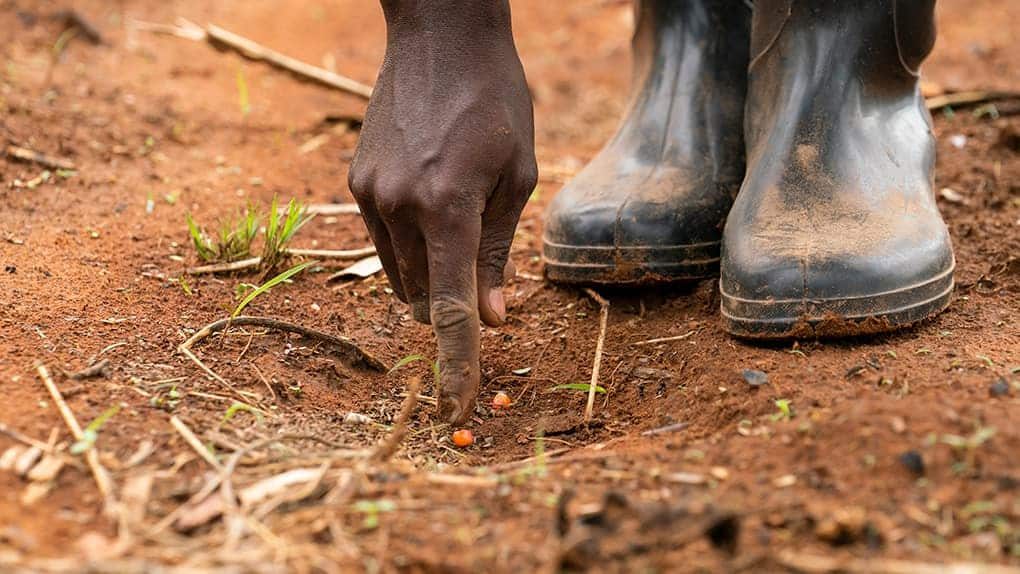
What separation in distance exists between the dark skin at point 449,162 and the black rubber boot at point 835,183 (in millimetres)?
508

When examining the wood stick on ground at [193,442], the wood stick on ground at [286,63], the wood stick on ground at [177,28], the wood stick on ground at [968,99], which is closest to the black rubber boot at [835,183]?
the wood stick on ground at [193,442]

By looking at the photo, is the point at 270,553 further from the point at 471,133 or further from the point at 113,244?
the point at 113,244

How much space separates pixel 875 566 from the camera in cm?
127

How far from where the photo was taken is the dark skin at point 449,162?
1.68m

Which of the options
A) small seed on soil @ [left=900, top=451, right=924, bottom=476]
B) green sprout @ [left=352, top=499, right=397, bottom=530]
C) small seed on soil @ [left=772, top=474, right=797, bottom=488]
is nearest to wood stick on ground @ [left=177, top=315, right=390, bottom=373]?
green sprout @ [left=352, top=499, right=397, bottom=530]

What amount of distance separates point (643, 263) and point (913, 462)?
3.05 ft

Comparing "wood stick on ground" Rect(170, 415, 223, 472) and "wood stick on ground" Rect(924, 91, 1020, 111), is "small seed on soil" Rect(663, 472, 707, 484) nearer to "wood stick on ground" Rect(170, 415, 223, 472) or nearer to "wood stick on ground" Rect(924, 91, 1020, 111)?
"wood stick on ground" Rect(170, 415, 223, 472)

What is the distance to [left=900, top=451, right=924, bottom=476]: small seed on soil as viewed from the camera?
1440 millimetres

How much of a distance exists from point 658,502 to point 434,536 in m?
0.30

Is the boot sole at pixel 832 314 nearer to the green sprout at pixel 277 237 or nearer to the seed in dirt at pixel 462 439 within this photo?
the seed in dirt at pixel 462 439

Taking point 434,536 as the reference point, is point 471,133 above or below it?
above

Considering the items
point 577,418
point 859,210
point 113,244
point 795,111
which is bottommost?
point 577,418

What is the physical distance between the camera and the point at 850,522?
1.32m

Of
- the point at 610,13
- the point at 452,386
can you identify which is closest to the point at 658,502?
the point at 452,386
